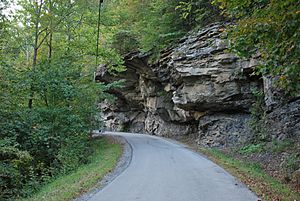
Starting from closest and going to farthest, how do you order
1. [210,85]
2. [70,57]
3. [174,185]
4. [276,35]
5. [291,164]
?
[276,35] → [174,185] → [291,164] → [210,85] → [70,57]

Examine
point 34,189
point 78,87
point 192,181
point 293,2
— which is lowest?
point 34,189

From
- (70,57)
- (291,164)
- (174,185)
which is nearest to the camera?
(174,185)

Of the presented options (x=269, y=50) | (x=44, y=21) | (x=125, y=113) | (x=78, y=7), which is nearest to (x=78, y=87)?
(x=44, y=21)

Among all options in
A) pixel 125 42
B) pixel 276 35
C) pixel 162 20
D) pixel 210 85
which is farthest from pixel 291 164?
pixel 125 42

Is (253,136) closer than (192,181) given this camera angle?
No

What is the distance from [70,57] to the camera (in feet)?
63.1

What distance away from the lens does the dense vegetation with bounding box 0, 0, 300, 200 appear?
681 cm

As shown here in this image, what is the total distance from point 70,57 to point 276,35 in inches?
603

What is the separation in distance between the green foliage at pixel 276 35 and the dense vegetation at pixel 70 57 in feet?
0.07

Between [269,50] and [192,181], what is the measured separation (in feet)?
13.8

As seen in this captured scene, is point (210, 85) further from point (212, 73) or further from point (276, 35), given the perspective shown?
point (276, 35)

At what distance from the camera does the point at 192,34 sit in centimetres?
1981

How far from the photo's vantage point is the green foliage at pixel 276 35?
5898 millimetres

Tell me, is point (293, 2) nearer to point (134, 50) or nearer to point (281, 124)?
point (281, 124)
